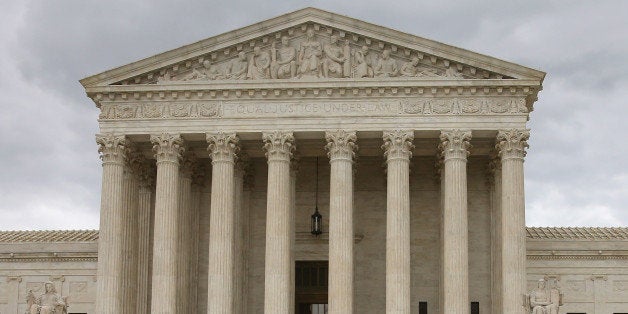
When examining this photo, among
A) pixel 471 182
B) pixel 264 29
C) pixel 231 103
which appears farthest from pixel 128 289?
pixel 471 182

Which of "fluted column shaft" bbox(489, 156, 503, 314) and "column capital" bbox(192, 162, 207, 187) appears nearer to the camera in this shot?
"fluted column shaft" bbox(489, 156, 503, 314)

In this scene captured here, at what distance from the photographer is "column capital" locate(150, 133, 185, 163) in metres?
45.2

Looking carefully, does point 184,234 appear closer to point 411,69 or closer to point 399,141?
point 399,141

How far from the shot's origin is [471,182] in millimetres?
49656

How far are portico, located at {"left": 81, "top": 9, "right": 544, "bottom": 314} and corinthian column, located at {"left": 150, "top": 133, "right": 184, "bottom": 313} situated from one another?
54mm

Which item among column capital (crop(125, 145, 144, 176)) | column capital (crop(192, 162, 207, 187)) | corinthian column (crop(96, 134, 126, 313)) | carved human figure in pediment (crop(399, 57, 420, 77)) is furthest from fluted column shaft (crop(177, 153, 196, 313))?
carved human figure in pediment (crop(399, 57, 420, 77))

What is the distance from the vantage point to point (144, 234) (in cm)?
4881

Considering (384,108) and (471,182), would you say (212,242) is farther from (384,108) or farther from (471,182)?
(471,182)

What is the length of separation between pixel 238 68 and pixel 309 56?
291cm

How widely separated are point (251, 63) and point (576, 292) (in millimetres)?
17583

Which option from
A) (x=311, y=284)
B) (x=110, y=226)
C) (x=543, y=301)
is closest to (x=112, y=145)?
(x=110, y=226)

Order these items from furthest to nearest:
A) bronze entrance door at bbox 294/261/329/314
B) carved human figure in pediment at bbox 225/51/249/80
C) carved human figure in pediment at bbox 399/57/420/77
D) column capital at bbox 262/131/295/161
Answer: bronze entrance door at bbox 294/261/329/314
carved human figure in pediment at bbox 225/51/249/80
carved human figure in pediment at bbox 399/57/420/77
column capital at bbox 262/131/295/161

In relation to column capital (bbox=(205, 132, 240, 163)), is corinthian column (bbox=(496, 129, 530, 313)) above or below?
below

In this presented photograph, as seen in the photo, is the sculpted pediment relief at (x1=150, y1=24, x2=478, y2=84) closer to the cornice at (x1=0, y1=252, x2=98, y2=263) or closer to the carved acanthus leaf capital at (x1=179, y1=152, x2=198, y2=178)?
the carved acanthus leaf capital at (x1=179, y1=152, x2=198, y2=178)
